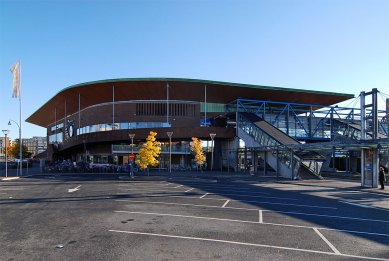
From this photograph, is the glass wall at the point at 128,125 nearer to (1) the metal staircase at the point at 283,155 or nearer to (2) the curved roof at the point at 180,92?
(2) the curved roof at the point at 180,92

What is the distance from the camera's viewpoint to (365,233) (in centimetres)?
990

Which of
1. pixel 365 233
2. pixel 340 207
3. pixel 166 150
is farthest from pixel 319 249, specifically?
pixel 166 150

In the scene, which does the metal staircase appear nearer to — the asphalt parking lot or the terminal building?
the terminal building

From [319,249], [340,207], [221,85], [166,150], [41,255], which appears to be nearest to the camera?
[41,255]

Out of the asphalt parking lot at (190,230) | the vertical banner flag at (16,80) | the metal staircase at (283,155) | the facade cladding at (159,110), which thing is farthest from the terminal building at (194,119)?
the asphalt parking lot at (190,230)

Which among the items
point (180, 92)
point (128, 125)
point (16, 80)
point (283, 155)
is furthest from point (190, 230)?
point (128, 125)

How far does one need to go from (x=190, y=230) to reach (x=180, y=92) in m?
48.9

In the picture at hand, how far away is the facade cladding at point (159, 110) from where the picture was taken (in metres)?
53.4

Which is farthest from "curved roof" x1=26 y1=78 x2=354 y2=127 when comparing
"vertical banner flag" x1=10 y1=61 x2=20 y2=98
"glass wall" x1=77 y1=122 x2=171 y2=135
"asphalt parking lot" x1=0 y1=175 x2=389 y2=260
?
"asphalt parking lot" x1=0 y1=175 x2=389 y2=260

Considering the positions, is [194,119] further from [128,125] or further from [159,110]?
[128,125]

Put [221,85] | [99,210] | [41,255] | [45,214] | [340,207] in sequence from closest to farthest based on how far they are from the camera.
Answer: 1. [41,255]
2. [45,214]
3. [99,210]
4. [340,207]
5. [221,85]

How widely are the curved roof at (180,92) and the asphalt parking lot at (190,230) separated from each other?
4071 cm

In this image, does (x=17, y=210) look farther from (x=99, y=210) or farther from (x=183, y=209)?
(x=183, y=209)

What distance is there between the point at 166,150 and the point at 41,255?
149 feet
